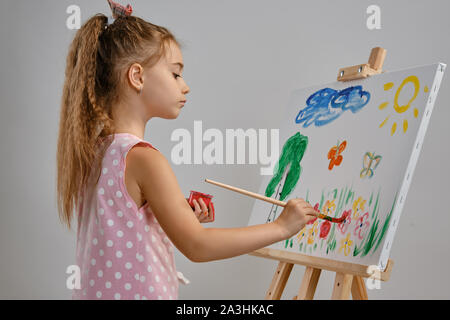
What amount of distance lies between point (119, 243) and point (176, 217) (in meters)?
0.14

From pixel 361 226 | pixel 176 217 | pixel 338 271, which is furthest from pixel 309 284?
pixel 176 217

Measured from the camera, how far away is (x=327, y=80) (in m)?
2.25

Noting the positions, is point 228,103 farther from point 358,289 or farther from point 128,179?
point 128,179

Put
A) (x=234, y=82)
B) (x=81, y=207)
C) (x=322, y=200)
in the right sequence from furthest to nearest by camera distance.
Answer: (x=234, y=82), (x=322, y=200), (x=81, y=207)

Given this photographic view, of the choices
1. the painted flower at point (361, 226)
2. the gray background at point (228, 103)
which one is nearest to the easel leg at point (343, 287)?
the painted flower at point (361, 226)

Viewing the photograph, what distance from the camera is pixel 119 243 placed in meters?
1.02

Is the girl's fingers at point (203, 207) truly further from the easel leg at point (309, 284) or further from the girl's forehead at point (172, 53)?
the easel leg at point (309, 284)

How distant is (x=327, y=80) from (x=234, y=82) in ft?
1.41

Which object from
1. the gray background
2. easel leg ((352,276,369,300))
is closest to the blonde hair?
easel leg ((352,276,369,300))

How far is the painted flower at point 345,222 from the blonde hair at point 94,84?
2.26 ft

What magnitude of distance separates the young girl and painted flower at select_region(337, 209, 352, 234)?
11.8 inches

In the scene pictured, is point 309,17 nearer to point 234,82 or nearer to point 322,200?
point 234,82

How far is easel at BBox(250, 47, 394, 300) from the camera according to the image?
1290 mm
